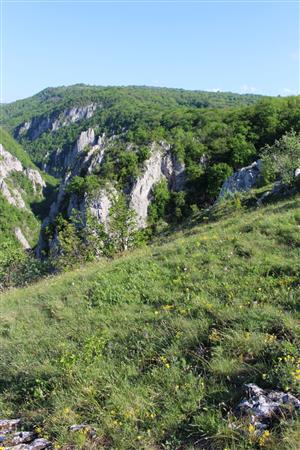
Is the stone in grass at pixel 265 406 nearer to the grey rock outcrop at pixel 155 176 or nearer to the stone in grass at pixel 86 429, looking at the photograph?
the stone in grass at pixel 86 429

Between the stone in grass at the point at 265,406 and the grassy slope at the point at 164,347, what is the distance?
142 mm

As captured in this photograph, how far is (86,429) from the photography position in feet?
15.5

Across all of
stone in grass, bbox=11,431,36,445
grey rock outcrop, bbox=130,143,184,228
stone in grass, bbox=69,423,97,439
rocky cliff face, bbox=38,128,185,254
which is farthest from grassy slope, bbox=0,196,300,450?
grey rock outcrop, bbox=130,143,184,228

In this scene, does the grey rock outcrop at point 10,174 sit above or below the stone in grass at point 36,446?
above

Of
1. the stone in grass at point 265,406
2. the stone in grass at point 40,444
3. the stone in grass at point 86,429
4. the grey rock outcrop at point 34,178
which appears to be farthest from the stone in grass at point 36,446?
the grey rock outcrop at point 34,178

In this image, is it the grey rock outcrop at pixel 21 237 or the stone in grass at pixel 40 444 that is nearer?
the stone in grass at pixel 40 444

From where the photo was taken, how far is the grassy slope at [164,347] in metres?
4.59

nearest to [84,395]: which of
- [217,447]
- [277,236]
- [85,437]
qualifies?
[85,437]

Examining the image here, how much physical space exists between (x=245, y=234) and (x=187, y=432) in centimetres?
625

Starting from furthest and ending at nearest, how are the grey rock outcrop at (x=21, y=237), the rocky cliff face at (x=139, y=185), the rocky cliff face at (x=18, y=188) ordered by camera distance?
the rocky cliff face at (x=18, y=188) → the grey rock outcrop at (x=21, y=237) → the rocky cliff face at (x=139, y=185)

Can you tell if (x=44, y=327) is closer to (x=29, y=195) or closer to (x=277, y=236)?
(x=277, y=236)

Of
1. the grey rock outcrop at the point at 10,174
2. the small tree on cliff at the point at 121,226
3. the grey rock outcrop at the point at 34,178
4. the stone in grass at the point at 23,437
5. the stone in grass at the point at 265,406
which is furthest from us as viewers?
the grey rock outcrop at the point at 34,178

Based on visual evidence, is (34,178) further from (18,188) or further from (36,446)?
(36,446)

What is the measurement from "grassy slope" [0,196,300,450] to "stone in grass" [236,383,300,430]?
0.14 m
